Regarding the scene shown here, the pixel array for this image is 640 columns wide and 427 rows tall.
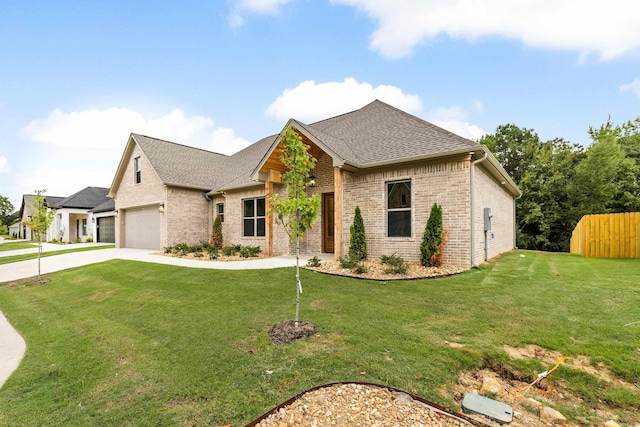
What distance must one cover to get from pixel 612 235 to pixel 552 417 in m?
12.3

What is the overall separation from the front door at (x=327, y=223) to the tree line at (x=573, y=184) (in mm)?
17831

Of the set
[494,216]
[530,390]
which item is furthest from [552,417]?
[494,216]

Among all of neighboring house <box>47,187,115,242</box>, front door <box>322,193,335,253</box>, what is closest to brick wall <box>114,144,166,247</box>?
neighboring house <box>47,187,115,242</box>

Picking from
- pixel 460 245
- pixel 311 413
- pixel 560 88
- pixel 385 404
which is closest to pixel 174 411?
pixel 311 413

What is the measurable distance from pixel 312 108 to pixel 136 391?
21.7 metres

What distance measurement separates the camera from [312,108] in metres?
22.2

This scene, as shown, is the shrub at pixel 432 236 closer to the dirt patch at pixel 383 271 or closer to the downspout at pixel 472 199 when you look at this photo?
the dirt patch at pixel 383 271

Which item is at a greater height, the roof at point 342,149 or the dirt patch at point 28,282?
the roof at point 342,149

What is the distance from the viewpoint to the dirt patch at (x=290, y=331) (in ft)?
12.8

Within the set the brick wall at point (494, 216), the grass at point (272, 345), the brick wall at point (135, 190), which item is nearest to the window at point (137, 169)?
the brick wall at point (135, 190)

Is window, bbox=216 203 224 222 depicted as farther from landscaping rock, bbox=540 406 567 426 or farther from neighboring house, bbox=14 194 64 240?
neighboring house, bbox=14 194 64 240

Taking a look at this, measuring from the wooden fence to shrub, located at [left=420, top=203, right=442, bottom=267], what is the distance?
25.5 feet

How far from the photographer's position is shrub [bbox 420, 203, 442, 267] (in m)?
7.88

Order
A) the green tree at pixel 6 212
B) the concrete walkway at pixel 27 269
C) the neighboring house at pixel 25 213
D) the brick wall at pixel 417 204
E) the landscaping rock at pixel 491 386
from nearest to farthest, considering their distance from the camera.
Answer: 1. the landscaping rock at pixel 491 386
2. the concrete walkway at pixel 27 269
3. the brick wall at pixel 417 204
4. the neighboring house at pixel 25 213
5. the green tree at pixel 6 212
